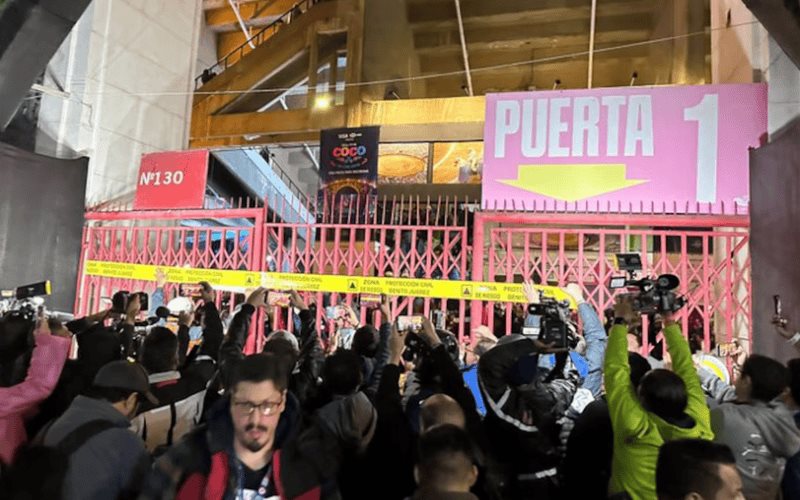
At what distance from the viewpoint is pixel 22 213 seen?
805 cm

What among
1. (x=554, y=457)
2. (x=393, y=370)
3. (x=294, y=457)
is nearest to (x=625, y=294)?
(x=554, y=457)

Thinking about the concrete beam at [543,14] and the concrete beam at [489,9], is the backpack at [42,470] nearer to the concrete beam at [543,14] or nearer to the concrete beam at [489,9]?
the concrete beam at [489,9]

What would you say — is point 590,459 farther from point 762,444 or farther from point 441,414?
point 441,414

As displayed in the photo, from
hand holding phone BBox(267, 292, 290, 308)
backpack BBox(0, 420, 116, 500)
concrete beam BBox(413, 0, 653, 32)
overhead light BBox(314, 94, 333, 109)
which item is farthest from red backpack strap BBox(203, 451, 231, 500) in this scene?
concrete beam BBox(413, 0, 653, 32)

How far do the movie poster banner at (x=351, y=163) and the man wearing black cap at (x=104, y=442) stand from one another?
6807 mm

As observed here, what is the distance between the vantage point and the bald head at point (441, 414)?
2.24 meters

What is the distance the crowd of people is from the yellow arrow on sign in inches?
136

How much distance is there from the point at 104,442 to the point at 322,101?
490 inches

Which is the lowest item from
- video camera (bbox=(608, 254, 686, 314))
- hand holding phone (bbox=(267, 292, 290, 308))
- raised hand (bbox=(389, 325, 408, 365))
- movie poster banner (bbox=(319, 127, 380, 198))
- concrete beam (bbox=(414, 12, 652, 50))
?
raised hand (bbox=(389, 325, 408, 365))

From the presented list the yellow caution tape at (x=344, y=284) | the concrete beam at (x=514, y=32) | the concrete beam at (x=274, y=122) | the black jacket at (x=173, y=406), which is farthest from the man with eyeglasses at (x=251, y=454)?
the concrete beam at (x=514, y=32)

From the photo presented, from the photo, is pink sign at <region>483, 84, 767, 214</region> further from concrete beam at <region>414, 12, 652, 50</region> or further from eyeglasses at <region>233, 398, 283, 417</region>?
concrete beam at <region>414, 12, 652, 50</region>

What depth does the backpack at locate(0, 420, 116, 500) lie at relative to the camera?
6.24 ft

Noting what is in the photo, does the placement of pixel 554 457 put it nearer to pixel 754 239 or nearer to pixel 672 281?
pixel 672 281

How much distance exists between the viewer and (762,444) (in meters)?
2.54
